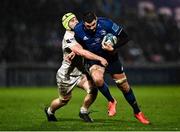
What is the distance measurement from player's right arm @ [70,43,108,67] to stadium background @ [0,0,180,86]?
18.4 metres

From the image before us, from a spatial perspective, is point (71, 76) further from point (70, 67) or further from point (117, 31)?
point (117, 31)

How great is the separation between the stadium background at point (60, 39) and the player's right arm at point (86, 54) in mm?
18436

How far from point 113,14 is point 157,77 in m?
4.20

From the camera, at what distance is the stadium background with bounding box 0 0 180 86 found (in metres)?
31.6

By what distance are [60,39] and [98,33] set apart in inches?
798

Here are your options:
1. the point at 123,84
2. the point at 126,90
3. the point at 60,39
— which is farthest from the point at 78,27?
the point at 60,39

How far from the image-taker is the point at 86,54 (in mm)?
12281

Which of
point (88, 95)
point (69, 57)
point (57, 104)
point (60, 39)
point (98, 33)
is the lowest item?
point (60, 39)

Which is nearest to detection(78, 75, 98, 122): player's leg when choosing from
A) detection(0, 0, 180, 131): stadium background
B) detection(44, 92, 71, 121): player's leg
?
detection(44, 92, 71, 121): player's leg

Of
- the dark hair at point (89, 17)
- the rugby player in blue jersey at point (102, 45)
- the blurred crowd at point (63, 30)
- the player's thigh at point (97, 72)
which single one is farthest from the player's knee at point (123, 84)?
the blurred crowd at point (63, 30)

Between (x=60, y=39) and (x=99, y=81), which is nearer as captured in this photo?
(x=99, y=81)

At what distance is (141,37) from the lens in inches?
1371

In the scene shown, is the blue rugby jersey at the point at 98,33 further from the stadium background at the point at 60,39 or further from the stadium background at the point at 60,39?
A: the stadium background at the point at 60,39

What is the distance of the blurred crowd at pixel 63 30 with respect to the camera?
32219mm
